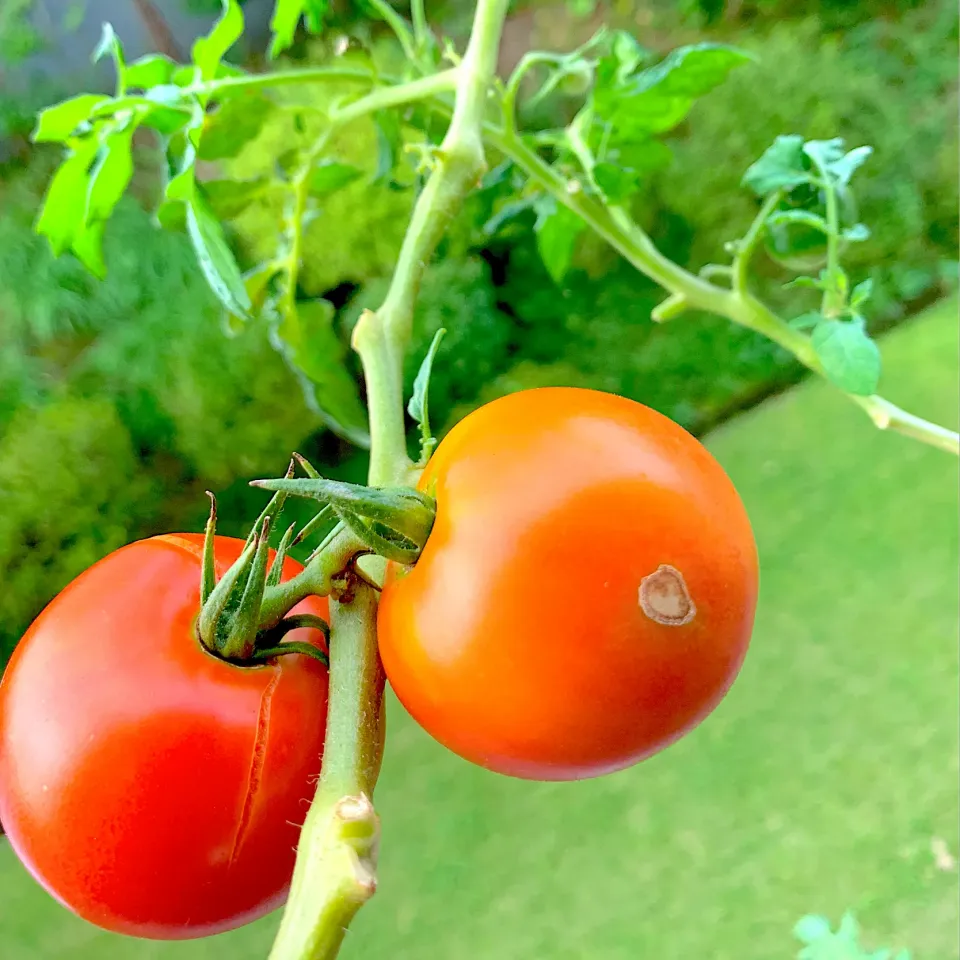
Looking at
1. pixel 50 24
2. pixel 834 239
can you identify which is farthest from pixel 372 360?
pixel 50 24

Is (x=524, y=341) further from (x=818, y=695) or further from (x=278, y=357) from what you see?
(x=818, y=695)

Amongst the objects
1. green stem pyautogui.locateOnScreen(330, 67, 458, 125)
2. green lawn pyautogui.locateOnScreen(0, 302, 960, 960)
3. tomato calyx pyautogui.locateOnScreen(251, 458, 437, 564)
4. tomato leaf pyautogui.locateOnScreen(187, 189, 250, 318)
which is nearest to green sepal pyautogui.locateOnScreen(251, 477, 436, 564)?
tomato calyx pyautogui.locateOnScreen(251, 458, 437, 564)

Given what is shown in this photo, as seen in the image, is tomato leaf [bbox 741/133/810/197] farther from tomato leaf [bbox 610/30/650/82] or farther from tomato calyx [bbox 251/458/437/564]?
tomato calyx [bbox 251/458/437/564]

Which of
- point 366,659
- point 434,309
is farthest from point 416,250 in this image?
point 434,309

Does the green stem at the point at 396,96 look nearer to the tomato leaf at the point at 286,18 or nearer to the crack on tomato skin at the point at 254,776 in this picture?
the tomato leaf at the point at 286,18

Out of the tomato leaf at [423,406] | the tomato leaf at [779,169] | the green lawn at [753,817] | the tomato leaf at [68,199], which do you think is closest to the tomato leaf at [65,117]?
the tomato leaf at [68,199]

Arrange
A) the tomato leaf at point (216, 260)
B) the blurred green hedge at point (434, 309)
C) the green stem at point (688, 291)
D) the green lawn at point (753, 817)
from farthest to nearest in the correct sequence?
the blurred green hedge at point (434, 309)
the green lawn at point (753, 817)
the green stem at point (688, 291)
the tomato leaf at point (216, 260)
